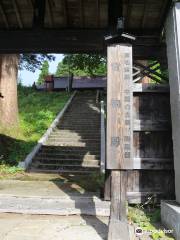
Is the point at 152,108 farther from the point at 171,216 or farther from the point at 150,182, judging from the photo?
the point at 171,216

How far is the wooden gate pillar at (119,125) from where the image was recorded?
6047mm

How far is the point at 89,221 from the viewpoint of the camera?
663 cm

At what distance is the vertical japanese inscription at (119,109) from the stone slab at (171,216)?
3.23ft

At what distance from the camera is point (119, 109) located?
20.8 feet

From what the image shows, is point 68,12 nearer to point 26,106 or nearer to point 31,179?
point 31,179

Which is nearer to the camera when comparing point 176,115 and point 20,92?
point 176,115

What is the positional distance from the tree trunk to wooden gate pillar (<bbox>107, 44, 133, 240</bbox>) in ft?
33.8

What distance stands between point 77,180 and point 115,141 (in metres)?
3.74

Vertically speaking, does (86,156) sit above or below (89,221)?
above

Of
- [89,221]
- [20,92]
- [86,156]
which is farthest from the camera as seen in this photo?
[20,92]

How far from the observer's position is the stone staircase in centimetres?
1227

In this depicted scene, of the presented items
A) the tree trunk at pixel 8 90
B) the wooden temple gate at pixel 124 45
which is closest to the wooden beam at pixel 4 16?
the wooden temple gate at pixel 124 45

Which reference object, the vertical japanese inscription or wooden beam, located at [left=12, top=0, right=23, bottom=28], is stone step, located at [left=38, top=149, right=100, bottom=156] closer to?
wooden beam, located at [left=12, top=0, right=23, bottom=28]

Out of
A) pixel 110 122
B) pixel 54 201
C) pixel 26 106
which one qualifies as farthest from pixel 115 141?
pixel 26 106
